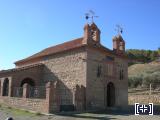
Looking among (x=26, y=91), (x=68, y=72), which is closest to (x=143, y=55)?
(x=68, y=72)

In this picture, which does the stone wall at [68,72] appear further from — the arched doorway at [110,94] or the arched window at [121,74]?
the arched window at [121,74]

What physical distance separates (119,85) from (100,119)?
399 inches

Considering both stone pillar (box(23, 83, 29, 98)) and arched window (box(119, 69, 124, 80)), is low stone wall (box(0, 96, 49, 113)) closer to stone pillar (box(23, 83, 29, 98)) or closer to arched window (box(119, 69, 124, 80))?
stone pillar (box(23, 83, 29, 98))

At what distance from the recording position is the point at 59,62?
2597 centimetres

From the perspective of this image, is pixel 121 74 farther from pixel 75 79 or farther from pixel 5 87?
pixel 5 87

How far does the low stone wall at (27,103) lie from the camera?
817 inches

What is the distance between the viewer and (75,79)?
24.0m

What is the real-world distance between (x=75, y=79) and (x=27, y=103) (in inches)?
190

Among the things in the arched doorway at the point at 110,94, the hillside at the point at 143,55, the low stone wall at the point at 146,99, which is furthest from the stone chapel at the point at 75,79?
the hillside at the point at 143,55

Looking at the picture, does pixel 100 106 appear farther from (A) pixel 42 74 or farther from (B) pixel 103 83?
(A) pixel 42 74

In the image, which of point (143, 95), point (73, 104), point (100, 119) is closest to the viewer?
point (100, 119)

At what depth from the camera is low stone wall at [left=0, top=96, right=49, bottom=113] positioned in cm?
2074

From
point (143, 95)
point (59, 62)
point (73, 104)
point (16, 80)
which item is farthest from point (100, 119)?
point (143, 95)

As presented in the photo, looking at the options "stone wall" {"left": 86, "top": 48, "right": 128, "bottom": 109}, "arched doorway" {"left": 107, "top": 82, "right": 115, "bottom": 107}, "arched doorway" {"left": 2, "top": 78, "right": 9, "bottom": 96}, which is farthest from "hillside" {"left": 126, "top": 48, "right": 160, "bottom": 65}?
"arched doorway" {"left": 2, "top": 78, "right": 9, "bottom": 96}
